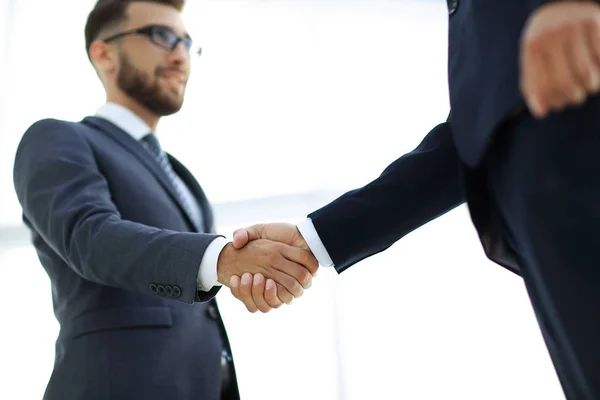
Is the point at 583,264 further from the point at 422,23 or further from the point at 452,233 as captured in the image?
the point at 422,23

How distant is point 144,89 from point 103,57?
0.21 m

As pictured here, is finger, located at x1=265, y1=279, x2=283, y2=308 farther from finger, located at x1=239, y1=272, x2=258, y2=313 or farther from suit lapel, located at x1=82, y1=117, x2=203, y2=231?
suit lapel, located at x1=82, y1=117, x2=203, y2=231

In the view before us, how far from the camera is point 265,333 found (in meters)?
2.68

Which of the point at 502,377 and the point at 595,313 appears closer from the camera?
the point at 595,313

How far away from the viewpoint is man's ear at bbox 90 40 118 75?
1.86 m

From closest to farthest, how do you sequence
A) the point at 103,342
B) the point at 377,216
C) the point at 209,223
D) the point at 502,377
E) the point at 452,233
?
the point at 377,216
the point at 103,342
the point at 209,223
the point at 502,377
the point at 452,233

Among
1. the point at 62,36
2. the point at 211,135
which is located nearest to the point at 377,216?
the point at 211,135

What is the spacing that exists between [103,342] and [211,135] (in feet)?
5.97

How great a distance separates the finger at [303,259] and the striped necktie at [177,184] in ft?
1.11

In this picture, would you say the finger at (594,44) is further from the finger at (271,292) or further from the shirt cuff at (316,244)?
the finger at (271,292)

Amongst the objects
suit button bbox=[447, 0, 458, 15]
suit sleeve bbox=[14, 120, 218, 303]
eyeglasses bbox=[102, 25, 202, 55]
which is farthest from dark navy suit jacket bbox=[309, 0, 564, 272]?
eyeglasses bbox=[102, 25, 202, 55]

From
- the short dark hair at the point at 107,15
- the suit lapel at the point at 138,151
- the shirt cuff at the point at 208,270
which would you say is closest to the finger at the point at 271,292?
the shirt cuff at the point at 208,270

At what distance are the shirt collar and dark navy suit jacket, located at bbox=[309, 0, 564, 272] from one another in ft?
2.24

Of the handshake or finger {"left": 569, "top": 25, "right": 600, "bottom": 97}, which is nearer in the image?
finger {"left": 569, "top": 25, "right": 600, "bottom": 97}
